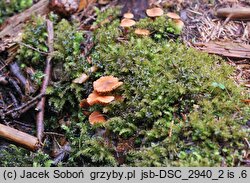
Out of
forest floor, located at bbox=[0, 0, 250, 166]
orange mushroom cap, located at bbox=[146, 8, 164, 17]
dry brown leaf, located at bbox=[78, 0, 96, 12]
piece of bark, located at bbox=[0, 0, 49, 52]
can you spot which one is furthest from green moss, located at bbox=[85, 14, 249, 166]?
piece of bark, located at bbox=[0, 0, 49, 52]

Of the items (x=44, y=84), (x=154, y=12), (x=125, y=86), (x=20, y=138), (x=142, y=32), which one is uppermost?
(x=154, y=12)

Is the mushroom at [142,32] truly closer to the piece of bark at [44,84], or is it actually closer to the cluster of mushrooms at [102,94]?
the cluster of mushrooms at [102,94]

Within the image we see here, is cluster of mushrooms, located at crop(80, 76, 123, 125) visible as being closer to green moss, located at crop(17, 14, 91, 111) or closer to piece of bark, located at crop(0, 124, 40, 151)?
green moss, located at crop(17, 14, 91, 111)

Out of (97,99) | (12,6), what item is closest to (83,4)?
(12,6)

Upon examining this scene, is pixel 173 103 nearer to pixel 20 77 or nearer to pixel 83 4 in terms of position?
pixel 20 77

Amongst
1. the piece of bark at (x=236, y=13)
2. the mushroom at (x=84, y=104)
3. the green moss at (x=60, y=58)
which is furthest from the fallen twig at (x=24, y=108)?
the piece of bark at (x=236, y=13)

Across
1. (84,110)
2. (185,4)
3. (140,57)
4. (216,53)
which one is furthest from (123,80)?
(185,4)

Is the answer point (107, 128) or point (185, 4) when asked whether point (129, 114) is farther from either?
point (185, 4)

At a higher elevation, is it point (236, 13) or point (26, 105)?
point (236, 13)
